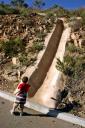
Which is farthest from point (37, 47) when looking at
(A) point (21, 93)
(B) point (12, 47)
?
(A) point (21, 93)

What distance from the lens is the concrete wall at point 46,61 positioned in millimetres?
14940

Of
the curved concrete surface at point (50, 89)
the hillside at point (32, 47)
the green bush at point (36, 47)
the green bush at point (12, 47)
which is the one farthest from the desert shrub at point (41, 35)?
the curved concrete surface at point (50, 89)

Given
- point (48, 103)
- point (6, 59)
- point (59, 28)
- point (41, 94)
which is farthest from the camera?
point (59, 28)

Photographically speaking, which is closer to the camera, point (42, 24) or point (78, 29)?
point (78, 29)

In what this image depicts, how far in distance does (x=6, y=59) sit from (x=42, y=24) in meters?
5.13

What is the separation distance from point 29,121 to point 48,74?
20.3ft

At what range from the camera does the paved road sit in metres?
10.1

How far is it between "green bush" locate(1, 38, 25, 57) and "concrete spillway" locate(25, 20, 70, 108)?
1.31 metres

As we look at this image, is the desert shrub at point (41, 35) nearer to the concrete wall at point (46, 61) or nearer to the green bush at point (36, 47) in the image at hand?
the concrete wall at point (46, 61)

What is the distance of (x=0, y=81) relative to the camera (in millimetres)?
14555

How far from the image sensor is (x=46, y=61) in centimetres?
1748

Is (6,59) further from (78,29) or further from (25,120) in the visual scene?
(25,120)

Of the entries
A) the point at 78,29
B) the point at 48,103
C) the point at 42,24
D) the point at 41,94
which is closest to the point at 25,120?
the point at 48,103

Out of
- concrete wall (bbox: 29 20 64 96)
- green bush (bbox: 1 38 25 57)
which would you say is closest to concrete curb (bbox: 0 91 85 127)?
concrete wall (bbox: 29 20 64 96)
